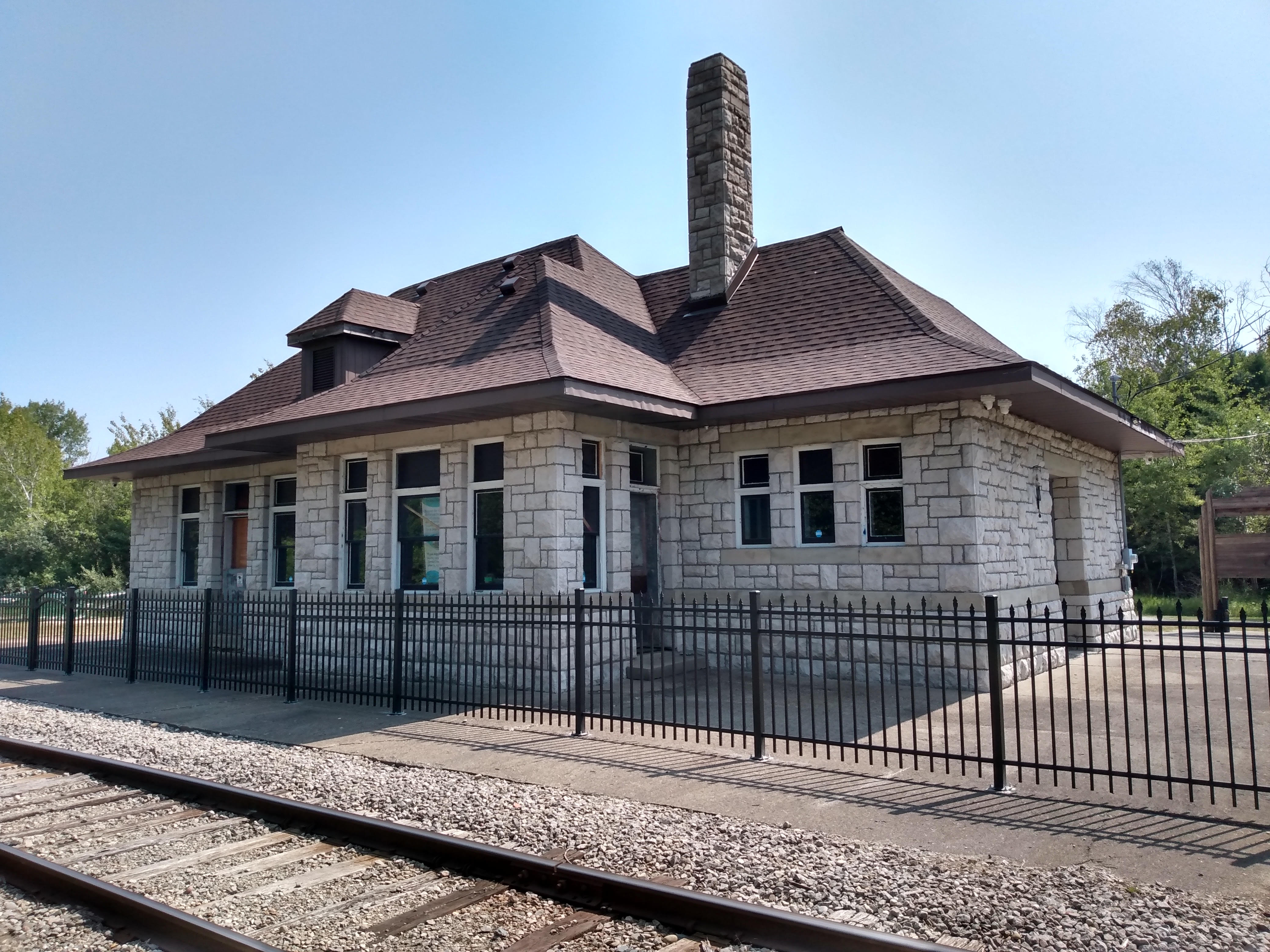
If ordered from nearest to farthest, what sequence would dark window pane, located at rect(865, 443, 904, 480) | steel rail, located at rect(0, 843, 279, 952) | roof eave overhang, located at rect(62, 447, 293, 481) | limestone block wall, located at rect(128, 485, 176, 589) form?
steel rail, located at rect(0, 843, 279, 952)
dark window pane, located at rect(865, 443, 904, 480)
roof eave overhang, located at rect(62, 447, 293, 481)
limestone block wall, located at rect(128, 485, 176, 589)

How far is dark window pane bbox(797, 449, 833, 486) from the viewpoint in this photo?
40.6 ft

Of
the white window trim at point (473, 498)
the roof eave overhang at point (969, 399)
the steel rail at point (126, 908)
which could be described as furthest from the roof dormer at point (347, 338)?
the steel rail at point (126, 908)

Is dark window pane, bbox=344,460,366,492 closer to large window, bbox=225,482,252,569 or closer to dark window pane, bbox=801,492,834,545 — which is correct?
large window, bbox=225,482,252,569

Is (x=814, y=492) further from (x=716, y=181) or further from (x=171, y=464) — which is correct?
(x=171, y=464)

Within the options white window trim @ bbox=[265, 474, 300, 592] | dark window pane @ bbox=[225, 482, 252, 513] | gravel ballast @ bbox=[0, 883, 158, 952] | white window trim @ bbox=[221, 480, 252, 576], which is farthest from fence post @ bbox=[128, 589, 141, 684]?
gravel ballast @ bbox=[0, 883, 158, 952]

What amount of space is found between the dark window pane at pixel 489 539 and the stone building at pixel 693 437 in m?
0.04

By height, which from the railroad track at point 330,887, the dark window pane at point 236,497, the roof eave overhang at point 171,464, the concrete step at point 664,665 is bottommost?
the railroad track at point 330,887

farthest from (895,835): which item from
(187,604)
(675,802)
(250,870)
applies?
(187,604)

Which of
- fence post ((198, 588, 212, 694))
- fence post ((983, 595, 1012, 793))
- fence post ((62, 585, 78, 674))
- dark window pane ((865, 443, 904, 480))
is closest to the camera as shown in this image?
fence post ((983, 595, 1012, 793))

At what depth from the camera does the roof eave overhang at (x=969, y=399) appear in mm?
10148

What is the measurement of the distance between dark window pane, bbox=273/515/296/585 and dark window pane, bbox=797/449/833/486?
9907 mm

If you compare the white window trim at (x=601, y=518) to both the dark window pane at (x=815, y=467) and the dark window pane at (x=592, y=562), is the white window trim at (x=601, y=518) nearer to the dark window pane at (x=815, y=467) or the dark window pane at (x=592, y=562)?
the dark window pane at (x=592, y=562)

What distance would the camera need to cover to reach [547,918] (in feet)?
15.0

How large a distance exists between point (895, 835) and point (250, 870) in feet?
13.3
